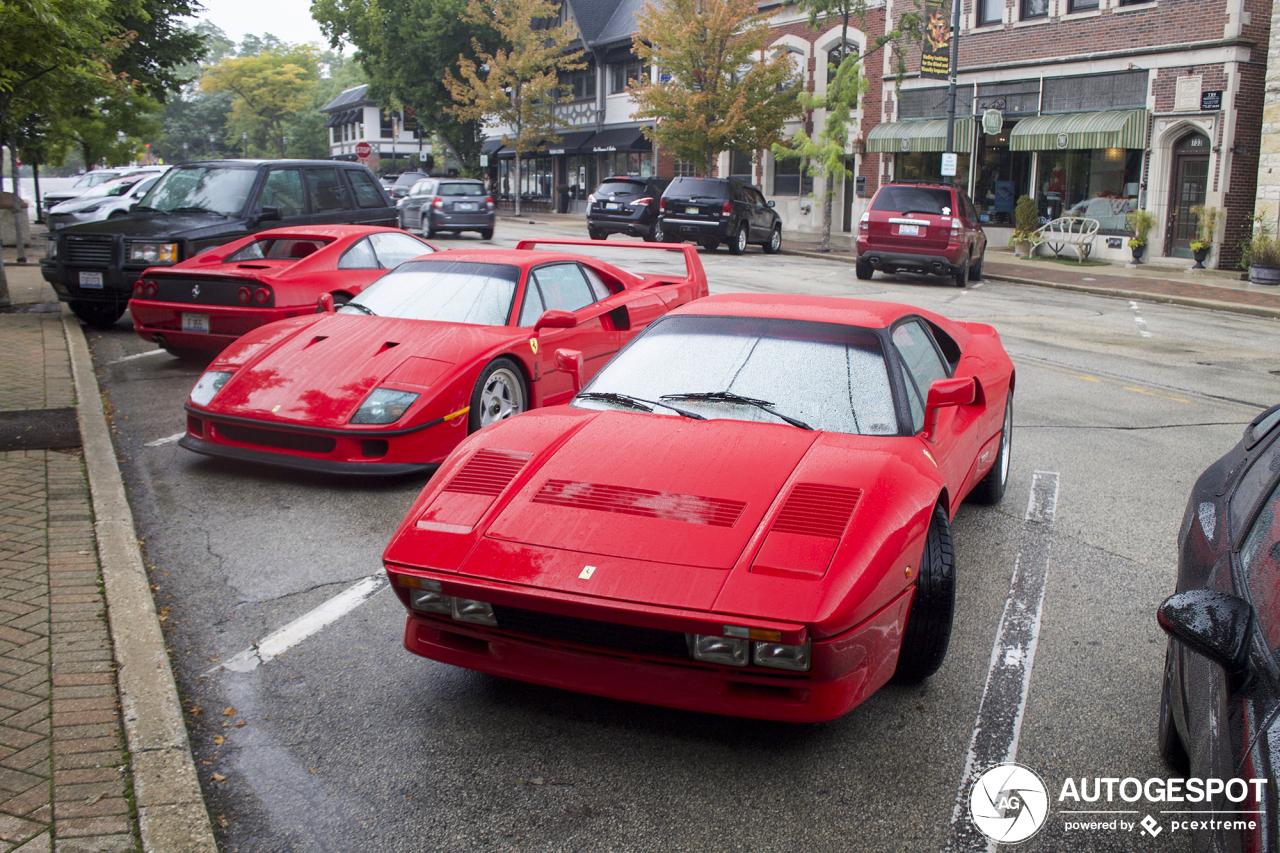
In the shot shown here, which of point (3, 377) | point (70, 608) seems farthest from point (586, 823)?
point (3, 377)

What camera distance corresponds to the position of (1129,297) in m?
19.5

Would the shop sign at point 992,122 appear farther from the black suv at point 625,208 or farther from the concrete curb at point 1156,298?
the black suv at point 625,208

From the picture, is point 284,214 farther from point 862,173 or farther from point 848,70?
point 862,173

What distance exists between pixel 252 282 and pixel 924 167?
25.8 meters

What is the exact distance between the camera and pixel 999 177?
2938cm

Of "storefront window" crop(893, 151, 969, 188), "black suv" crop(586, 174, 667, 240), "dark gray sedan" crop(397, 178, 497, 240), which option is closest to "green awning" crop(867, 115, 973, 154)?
"storefront window" crop(893, 151, 969, 188)

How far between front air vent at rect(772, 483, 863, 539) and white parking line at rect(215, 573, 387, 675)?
6.93 feet

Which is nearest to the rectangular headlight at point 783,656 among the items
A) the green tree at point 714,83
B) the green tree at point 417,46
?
the green tree at point 714,83

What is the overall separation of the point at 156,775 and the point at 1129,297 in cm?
1965

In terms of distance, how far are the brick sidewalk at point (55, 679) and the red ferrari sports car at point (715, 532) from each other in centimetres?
102

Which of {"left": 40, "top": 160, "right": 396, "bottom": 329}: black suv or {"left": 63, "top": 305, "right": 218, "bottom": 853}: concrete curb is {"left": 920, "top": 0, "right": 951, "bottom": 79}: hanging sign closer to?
{"left": 40, "top": 160, "right": 396, "bottom": 329}: black suv

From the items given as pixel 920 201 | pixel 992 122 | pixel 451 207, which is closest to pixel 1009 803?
pixel 920 201

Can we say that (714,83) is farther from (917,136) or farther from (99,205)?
(99,205)

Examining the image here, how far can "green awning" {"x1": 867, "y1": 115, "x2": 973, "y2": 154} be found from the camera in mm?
29625
